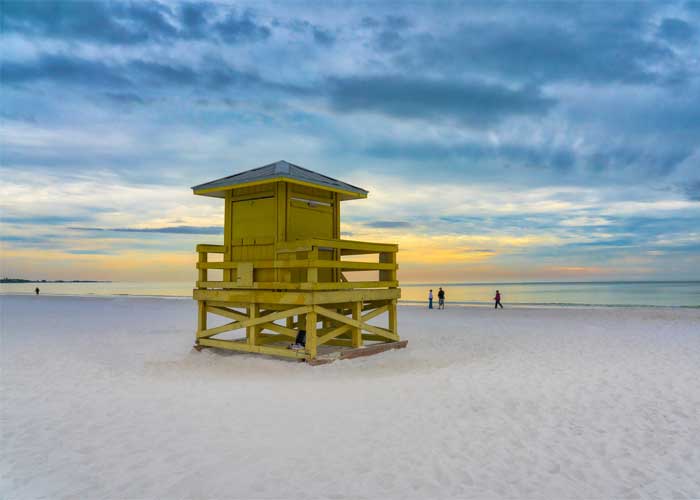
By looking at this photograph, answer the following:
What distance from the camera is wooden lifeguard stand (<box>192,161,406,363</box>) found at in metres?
10.8

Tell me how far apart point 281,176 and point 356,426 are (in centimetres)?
600

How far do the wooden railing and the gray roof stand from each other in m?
1.40

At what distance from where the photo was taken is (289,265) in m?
10.8

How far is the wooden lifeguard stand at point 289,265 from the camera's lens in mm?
10812

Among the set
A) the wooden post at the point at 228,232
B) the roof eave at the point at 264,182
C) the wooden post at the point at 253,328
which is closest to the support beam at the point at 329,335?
the wooden post at the point at 253,328

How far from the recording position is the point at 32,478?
16.3ft

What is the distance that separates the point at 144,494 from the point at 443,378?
6011mm

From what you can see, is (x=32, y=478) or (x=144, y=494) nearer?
(x=144, y=494)

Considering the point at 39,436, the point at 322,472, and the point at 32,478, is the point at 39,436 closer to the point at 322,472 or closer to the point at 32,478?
the point at 32,478

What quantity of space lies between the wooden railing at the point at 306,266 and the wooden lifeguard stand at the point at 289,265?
0.02 metres

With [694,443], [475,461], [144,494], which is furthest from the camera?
[694,443]

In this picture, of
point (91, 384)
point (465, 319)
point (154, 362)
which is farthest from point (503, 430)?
point (465, 319)

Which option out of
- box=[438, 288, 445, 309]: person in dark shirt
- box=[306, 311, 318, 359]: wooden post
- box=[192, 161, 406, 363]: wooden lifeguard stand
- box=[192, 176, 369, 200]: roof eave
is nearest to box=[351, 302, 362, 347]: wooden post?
box=[192, 161, 406, 363]: wooden lifeguard stand

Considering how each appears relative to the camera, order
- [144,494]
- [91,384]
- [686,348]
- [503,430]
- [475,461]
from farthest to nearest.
A: [686,348] → [91,384] → [503,430] → [475,461] → [144,494]
